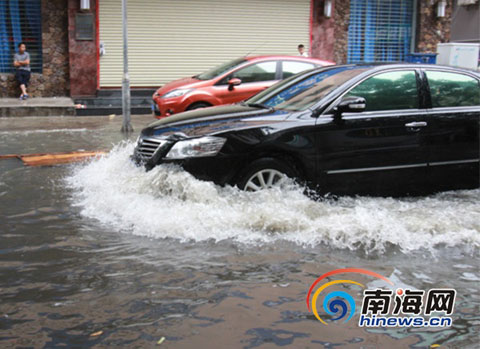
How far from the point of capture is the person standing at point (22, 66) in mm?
16453

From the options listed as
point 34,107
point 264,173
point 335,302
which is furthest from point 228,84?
point 335,302

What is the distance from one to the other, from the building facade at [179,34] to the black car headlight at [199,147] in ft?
41.4

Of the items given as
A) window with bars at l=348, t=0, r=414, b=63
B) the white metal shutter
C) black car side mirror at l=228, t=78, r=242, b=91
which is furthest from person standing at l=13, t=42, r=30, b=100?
window with bars at l=348, t=0, r=414, b=63

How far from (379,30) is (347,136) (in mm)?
16734

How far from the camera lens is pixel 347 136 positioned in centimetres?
594

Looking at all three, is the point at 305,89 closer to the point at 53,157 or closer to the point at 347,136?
the point at 347,136

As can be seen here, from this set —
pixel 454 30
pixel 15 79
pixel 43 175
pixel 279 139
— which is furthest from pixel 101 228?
pixel 454 30

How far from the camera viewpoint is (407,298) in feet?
12.9

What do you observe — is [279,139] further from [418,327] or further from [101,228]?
[418,327]

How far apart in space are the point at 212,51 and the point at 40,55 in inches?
213

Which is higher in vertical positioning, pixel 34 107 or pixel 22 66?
pixel 22 66

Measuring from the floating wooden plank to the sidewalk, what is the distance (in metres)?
6.42

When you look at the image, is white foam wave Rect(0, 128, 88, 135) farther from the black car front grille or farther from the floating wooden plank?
the black car front grille

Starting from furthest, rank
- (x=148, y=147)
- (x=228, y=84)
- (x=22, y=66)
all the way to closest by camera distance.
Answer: (x=22, y=66) < (x=228, y=84) < (x=148, y=147)
